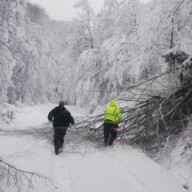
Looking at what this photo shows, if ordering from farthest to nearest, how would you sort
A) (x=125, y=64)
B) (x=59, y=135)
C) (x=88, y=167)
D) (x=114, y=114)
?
(x=125, y=64), (x=59, y=135), (x=114, y=114), (x=88, y=167)

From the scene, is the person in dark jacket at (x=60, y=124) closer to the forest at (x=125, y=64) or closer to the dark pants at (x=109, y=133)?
the forest at (x=125, y=64)

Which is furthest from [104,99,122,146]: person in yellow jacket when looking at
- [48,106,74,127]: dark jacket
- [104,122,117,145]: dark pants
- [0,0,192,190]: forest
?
[48,106,74,127]: dark jacket

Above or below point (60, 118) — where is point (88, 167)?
A: below

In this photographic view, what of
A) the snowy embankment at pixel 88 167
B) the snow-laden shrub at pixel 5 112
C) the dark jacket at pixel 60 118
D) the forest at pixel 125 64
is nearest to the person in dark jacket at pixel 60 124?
the dark jacket at pixel 60 118

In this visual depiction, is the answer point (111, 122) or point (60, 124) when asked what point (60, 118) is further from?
point (111, 122)

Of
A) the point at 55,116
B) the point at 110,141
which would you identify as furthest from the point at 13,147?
the point at 110,141

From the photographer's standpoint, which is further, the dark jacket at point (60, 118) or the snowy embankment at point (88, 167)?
the dark jacket at point (60, 118)

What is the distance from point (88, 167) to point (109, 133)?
6.65 ft

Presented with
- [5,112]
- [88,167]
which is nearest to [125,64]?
[5,112]

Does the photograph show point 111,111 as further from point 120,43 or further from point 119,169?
point 120,43

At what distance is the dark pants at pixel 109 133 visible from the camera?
28.6 ft

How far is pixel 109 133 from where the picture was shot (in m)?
8.81

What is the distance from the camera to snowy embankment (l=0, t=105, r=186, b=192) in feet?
18.2

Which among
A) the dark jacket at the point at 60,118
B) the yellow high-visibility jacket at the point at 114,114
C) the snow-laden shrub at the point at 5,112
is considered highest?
A: the yellow high-visibility jacket at the point at 114,114
